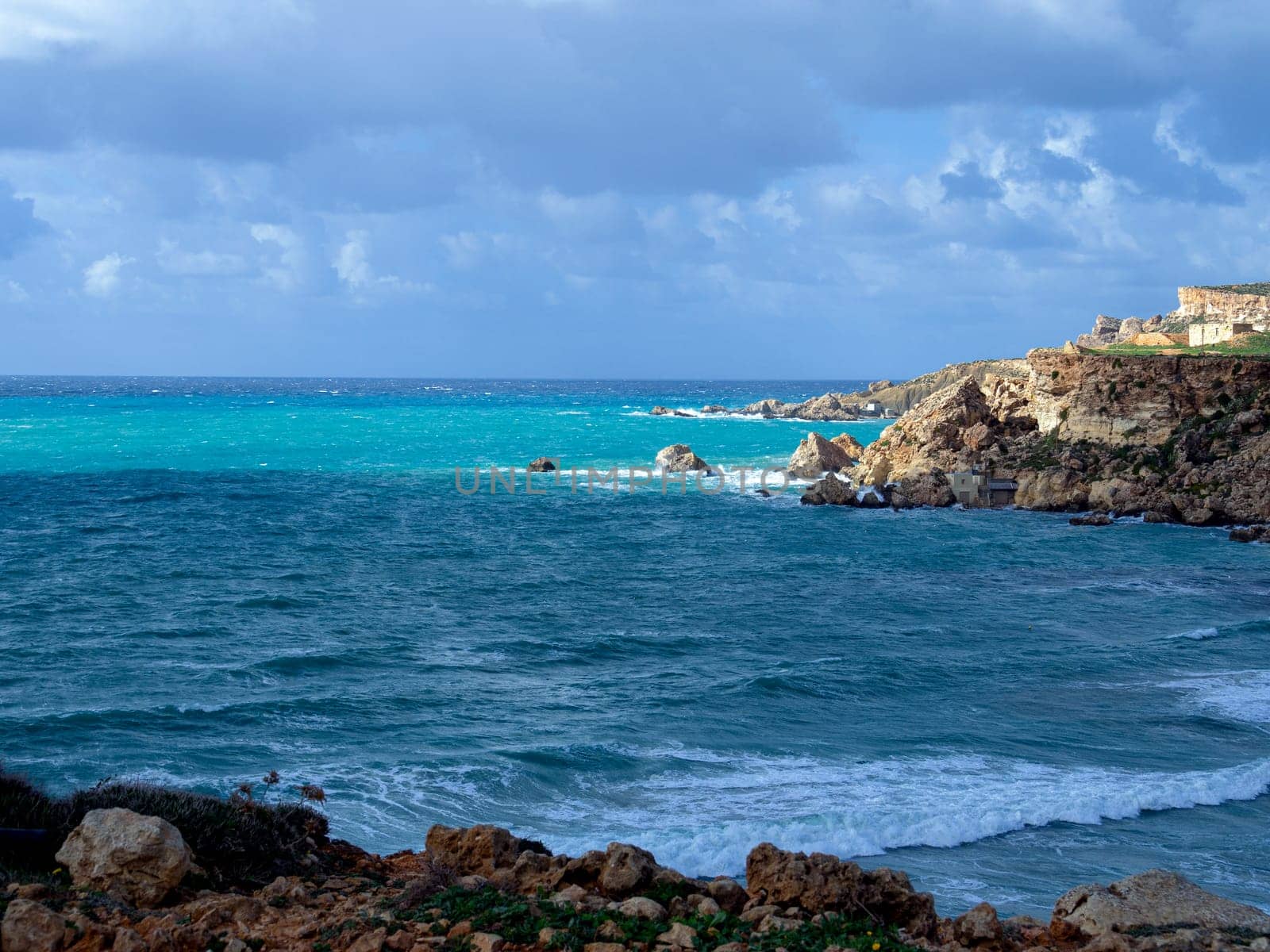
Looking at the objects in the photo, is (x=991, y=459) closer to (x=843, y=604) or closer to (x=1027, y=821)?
(x=843, y=604)

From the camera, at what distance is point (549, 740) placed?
1516 cm

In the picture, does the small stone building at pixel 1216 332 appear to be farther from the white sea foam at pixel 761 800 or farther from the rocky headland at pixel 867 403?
the white sea foam at pixel 761 800

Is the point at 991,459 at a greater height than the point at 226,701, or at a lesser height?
greater

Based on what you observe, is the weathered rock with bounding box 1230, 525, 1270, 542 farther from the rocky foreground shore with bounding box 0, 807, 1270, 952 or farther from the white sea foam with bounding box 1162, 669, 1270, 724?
the rocky foreground shore with bounding box 0, 807, 1270, 952

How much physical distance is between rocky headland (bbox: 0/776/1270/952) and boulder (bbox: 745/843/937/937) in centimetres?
1

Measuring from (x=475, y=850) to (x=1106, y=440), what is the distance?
43201 millimetres

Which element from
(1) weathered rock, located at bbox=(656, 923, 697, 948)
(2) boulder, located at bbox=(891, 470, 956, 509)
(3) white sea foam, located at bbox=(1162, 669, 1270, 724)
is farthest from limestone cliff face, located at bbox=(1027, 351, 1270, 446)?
(1) weathered rock, located at bbox=(656, 923, 697, 948)

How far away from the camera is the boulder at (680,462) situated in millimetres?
60938

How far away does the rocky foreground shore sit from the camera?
711cm

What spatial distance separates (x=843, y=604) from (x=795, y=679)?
7.50 meters

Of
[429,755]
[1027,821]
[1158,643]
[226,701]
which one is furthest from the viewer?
[1158,643]

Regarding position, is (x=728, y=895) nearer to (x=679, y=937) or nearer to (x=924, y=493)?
(x=679, y=937)

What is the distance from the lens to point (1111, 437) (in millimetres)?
45938

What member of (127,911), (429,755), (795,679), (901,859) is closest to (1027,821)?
(901,859)
